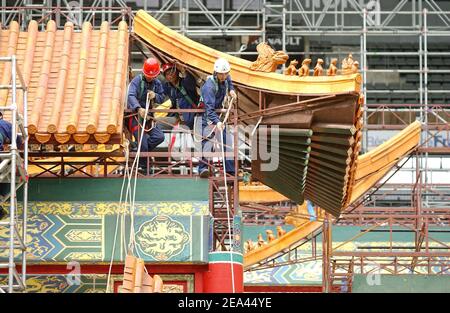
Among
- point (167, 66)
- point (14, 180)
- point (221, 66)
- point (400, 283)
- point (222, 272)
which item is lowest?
point (222, 272)

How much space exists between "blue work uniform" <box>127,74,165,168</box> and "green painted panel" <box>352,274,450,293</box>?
7.49 metres

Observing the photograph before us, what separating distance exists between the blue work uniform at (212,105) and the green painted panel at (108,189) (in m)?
0.53

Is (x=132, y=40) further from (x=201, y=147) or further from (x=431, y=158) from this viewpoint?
(x=431, y=158)

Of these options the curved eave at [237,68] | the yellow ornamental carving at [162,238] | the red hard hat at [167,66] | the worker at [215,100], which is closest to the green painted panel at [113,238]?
the yellow ornamental carving at [162,238]

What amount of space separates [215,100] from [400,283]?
8.97 metres

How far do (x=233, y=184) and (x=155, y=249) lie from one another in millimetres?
1780

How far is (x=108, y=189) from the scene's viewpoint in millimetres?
26312

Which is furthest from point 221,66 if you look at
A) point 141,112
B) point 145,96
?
point 141,112

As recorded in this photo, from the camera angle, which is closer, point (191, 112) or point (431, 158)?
point (191, 112)

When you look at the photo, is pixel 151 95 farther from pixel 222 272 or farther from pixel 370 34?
pixel 370 34

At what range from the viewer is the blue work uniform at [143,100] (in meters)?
26.9

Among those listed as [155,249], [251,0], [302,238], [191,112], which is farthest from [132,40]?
[251,0]

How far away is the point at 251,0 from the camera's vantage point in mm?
42031
